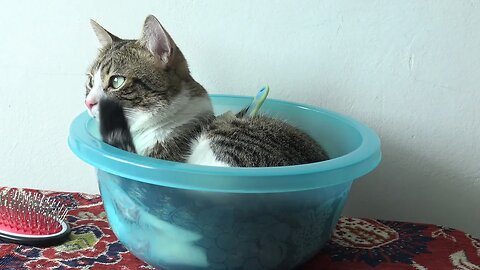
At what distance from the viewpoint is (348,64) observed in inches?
39.4

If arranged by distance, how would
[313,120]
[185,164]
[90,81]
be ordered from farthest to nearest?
[313,120], [90,81], [185,164]

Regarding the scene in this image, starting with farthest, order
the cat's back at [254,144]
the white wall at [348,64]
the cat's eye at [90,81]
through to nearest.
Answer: the white wall at [348,64] < the cat's eye at [90,81] < the cat's back at [254,144]

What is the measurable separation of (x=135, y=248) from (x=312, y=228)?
0.77 ft

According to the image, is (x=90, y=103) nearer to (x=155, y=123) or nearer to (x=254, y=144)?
(x=155, y=123)

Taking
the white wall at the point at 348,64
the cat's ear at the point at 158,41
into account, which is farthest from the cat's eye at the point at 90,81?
the white wall at the point at 348,64

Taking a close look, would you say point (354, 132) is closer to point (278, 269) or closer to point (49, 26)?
point (278, 269)

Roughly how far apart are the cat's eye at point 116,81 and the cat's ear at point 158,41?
6 centimetres

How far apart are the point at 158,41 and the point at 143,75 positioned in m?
0.05

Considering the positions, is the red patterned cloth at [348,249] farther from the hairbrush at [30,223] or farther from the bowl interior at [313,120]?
the bowl interior at [313,120]

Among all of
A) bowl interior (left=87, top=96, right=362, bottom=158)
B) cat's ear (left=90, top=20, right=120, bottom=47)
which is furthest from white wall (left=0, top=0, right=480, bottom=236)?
cat's ear (left=90, top=20, right=120, bottom=47)

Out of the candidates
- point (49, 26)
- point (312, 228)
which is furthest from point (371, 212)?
point (49, 26)

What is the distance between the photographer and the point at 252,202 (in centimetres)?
66

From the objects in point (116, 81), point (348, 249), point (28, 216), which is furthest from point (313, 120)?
point (28, 216)

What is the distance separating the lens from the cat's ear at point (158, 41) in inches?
31.4
